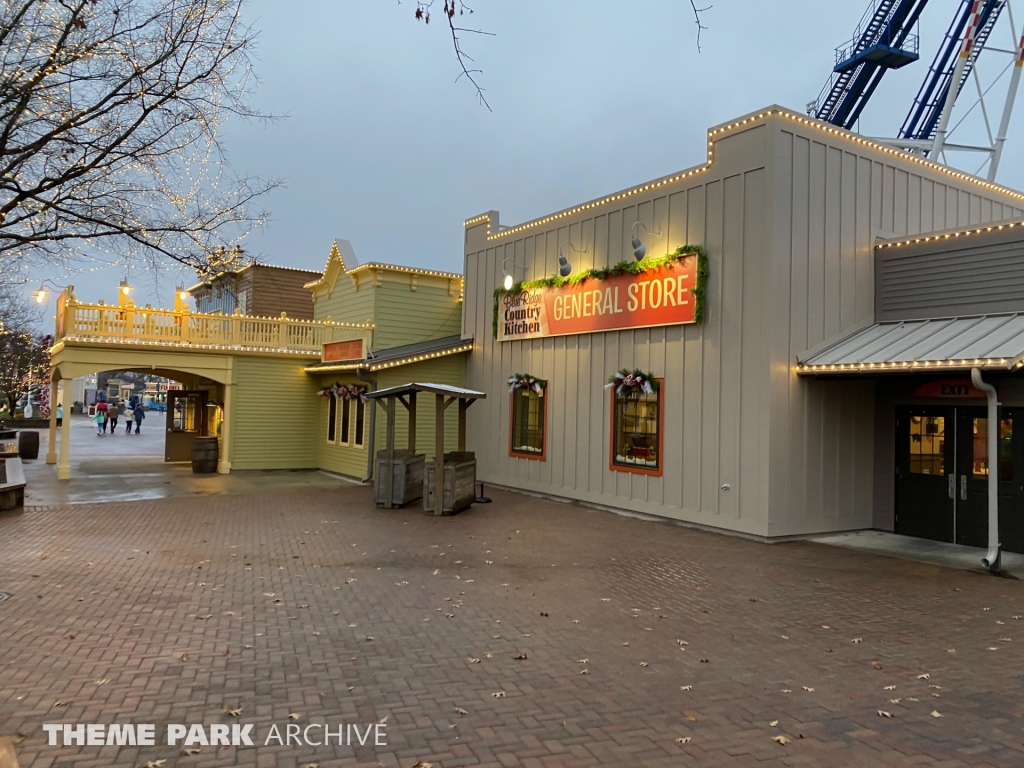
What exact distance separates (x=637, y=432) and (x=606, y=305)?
2515 millimetres

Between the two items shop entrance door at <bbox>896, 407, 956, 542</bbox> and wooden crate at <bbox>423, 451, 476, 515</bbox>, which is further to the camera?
wooden crate at <bbox>423, 451, 476, 515</bbox>

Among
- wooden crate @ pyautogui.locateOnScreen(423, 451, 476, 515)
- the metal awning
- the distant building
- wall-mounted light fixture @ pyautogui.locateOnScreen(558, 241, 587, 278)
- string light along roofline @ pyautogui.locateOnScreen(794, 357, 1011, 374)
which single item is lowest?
wooden crate @ pyautogui.locateOnScreen(423, 451, 476, 515)

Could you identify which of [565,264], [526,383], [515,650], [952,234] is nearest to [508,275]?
[565,264]

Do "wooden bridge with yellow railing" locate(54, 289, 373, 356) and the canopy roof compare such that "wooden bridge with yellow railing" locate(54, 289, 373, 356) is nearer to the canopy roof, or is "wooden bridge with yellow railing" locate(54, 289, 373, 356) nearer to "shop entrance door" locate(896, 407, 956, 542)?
the canopy roof

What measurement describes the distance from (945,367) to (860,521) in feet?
11.8

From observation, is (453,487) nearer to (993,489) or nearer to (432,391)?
(432,391)

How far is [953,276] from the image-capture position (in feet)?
35.8

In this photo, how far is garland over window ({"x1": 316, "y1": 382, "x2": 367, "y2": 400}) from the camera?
60.7ft

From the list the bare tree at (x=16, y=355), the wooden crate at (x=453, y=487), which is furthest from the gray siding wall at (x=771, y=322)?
the bare tree at (x=16, y=355)

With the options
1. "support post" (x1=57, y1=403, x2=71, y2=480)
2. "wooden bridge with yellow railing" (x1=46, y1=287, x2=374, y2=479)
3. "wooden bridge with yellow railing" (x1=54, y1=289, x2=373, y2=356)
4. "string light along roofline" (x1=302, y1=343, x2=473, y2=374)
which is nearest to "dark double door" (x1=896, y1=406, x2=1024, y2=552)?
"string light along roofline" (x1=302, y1=343, x2=473, y2=374)

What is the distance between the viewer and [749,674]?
541 centimetres

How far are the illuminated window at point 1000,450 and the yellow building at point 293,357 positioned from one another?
10945 millimetres

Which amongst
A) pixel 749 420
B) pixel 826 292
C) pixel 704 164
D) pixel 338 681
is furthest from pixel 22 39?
pixel 826 292

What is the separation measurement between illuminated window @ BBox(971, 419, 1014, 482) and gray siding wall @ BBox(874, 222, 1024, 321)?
1.64 m
